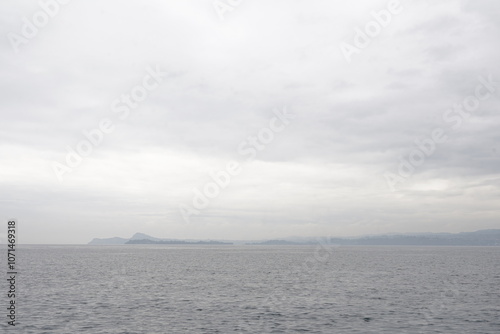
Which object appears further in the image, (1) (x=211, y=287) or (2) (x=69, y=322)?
(1) (x=211, y=287)

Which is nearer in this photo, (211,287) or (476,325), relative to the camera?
(476,325)

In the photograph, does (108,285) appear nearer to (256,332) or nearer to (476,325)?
(256,332)

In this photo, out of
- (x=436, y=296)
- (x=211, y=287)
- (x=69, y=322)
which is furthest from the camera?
(x=211, y=287)

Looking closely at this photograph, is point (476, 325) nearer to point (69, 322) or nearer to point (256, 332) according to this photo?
point (256, 332)

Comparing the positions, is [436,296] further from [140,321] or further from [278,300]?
[140,321]

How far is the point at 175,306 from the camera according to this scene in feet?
188

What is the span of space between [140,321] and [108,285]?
3725 cm

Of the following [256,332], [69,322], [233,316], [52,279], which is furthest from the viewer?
[52,279]

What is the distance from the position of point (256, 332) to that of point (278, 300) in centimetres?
2005

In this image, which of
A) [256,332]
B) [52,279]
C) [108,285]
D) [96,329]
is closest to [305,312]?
[256,332]

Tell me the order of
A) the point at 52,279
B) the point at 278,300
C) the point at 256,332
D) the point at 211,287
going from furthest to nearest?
the point at 52,279
the point at 211,287
the point at 278,300
the point at 256,332

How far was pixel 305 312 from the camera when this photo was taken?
174 feet

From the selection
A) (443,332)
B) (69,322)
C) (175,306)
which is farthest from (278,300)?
(69,322)

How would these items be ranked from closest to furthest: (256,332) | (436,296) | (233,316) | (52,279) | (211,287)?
1. (256,332)
2. (233,316)
3. (436,296)
4. (211,287)
5. (52,279)
